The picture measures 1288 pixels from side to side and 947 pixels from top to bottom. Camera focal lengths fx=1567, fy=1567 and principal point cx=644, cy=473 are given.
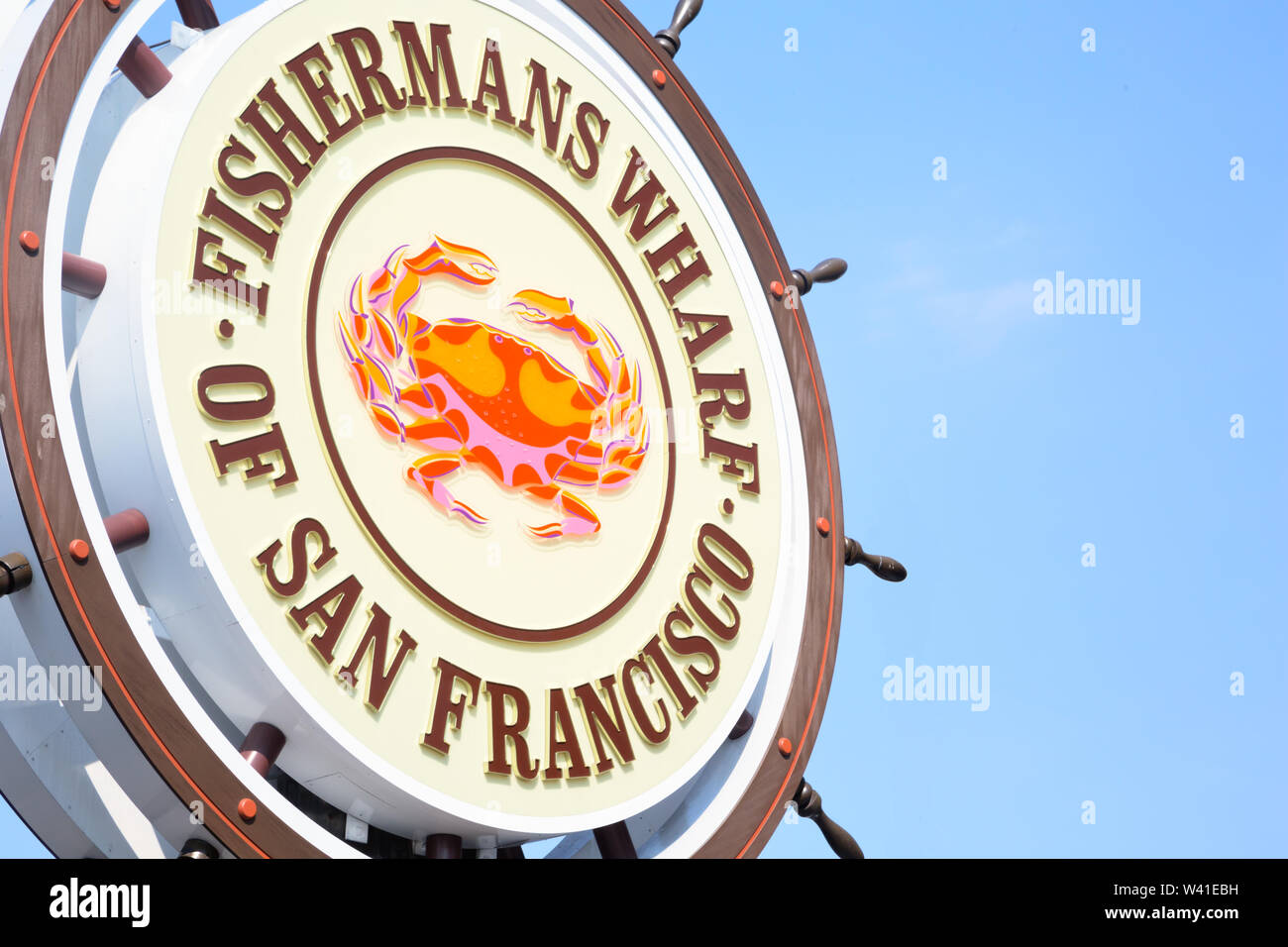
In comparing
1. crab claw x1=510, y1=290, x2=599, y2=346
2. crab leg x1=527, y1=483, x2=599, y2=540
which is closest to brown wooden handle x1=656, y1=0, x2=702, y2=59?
crab claw x1=510, y1=290, x2=599, y2=346

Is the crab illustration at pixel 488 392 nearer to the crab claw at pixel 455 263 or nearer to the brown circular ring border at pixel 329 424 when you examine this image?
the crab claw at pixel 455 263

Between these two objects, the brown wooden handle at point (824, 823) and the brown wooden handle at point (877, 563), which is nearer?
the brown wooden handle at point (824, 823)

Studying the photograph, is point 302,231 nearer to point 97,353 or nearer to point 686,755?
point 97,353

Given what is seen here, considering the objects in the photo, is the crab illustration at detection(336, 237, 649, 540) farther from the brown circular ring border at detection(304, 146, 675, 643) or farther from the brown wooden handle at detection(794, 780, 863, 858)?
the brown wooden handle at detection(794, 780, 863, 858)

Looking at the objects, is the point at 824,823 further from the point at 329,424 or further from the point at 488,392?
the point at 329,424

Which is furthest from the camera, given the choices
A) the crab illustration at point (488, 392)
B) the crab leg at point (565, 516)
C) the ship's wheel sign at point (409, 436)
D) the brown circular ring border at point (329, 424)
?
the crab leg at point (565, 516)

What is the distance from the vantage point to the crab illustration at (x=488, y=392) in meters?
5.46

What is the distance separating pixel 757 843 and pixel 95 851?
8.26 feet

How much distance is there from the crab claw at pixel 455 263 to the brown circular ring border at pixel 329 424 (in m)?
0.31

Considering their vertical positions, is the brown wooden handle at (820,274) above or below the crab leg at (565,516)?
above

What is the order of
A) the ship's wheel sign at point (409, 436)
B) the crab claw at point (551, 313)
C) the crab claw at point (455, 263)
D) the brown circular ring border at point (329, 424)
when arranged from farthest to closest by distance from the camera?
1. the crab claw at point (551, 313)
2. the crab claw at point (455, 263)
3. the brown circular ring border at point (329, 424)
4. the ship's wheel sign at point (409, 436)

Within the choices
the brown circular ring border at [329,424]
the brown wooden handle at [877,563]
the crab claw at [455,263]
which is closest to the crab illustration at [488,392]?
the crab claw at [455,263]

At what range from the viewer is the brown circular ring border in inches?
204
